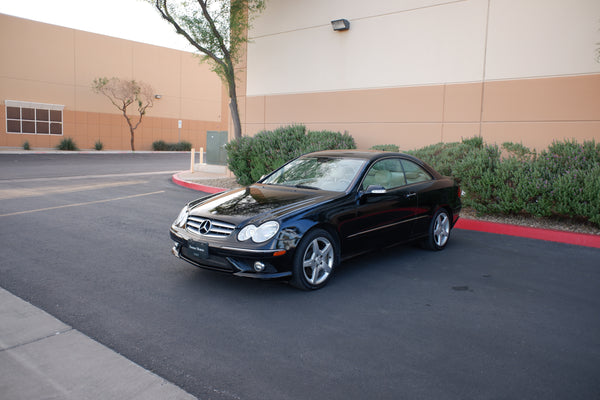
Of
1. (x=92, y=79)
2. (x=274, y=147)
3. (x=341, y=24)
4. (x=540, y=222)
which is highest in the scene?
(x=92, y=79)

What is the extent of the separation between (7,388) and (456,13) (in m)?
11.5

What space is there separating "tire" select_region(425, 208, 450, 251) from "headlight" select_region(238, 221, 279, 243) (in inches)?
118

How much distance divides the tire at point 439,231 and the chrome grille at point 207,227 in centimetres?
331

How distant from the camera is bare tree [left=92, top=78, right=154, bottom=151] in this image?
34.8 m

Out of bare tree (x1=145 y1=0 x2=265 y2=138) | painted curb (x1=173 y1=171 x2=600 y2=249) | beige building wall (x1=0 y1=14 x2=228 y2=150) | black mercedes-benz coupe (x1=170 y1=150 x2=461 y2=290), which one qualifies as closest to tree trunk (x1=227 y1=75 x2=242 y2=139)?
bare tree (x1=145 y1=0 x2=265 y2=138)

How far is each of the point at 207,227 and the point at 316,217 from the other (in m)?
1.18

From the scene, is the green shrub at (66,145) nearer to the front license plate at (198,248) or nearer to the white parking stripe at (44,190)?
the white parking stripe at (44,190)

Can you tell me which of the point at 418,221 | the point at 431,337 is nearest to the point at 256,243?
the point at 431,337

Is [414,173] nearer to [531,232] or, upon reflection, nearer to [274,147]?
[531,232]

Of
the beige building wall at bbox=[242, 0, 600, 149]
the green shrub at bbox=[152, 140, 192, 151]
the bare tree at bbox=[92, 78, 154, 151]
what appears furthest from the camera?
the green shrub at bbox=[152, 140, 192, 151]

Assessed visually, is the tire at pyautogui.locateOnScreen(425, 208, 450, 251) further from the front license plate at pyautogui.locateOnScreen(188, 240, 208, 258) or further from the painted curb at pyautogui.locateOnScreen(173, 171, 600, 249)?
the front license plate at pyautogui.locateOnScreen(188, 240, 208, 258)

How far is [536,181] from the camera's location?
819 centimetres

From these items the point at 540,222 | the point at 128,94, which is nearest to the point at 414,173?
the point at 540,222

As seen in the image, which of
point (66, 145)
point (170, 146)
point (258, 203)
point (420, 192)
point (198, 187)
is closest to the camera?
point (258, 203)
